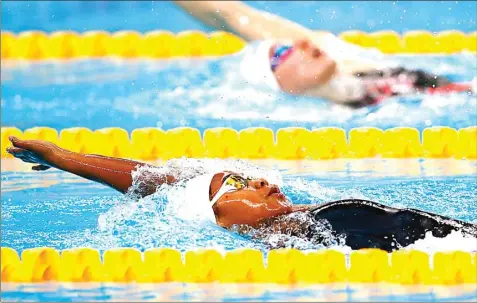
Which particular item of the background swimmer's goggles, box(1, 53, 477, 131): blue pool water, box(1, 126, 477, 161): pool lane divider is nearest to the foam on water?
box(1, 126, 477, 161): pool lane divider

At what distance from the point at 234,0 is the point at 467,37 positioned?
4.15 ft

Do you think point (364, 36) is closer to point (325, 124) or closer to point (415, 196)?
point (325, 124)

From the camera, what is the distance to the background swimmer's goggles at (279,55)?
4504 mm

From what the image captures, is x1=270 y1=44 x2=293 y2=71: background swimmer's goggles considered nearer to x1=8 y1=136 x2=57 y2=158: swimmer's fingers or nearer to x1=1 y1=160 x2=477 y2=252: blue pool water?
x1=1 y1=160 x2=477 y2=252: blue pool water

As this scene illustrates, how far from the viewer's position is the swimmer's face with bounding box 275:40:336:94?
4.45 m

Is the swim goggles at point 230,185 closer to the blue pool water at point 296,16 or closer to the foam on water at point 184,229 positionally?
the foam on water at point 184,229

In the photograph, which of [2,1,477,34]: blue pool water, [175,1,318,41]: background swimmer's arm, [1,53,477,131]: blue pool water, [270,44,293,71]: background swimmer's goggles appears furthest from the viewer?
[2,1,477,34]: blue pool water

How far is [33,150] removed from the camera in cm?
306

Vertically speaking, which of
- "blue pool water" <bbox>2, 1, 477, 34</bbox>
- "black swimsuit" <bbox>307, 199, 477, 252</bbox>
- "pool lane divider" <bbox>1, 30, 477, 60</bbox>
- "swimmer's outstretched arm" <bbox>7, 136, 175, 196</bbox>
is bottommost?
"black swimsuit" <bbox>307, 199, 477, 252</bbox>

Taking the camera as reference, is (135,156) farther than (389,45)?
No

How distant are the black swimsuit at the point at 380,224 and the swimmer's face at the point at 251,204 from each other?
0.12m

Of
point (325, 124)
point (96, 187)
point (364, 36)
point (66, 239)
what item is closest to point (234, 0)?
point (364, 36)

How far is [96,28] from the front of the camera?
5.17m

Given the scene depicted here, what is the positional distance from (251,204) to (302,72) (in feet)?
5.54
